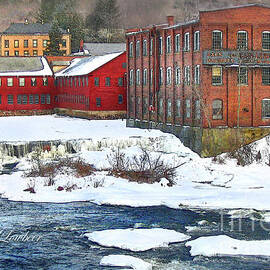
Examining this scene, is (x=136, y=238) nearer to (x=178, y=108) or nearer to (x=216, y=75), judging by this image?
(x=216, y=75)

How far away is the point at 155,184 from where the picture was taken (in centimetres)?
3472

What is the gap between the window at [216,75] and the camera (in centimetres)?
4834

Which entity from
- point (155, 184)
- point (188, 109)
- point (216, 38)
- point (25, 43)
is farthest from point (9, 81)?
point (25, 43)

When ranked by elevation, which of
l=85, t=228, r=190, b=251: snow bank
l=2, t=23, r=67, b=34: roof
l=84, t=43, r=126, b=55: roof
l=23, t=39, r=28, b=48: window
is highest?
l=2, t=23, r=67, b=34: roof

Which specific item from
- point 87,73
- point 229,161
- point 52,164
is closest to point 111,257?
point 52,164

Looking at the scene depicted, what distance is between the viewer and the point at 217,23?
47.7 metres

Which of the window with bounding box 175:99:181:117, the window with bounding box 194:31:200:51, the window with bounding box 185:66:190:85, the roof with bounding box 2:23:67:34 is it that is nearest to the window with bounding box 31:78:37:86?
the window with bounding box 175:99:181:117

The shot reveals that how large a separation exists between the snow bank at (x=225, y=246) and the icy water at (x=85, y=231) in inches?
15.0

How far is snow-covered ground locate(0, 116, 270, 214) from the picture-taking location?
101 feet

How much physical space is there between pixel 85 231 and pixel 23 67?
63.1 meters

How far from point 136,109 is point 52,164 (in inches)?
941

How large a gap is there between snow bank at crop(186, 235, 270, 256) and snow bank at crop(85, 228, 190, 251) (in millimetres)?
959

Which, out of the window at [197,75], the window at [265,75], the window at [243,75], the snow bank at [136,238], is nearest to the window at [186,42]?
the window at [197,75]

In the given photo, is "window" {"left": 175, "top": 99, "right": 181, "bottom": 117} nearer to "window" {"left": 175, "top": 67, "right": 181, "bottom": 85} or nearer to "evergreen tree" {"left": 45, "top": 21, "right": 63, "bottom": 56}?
"window" {"left": 175, "top": 67, "right": 181, "bottom": 85}
